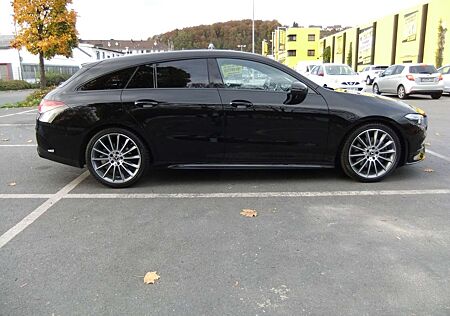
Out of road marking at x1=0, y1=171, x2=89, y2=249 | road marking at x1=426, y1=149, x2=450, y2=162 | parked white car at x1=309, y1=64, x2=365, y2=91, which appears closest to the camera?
road marking at x1=0, y1=171, x2=89, y2=249

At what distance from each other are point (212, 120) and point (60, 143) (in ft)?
6.18

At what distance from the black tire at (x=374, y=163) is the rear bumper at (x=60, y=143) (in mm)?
3221

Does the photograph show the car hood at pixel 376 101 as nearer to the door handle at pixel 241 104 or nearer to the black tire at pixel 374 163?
the black tire at pixel 374 163

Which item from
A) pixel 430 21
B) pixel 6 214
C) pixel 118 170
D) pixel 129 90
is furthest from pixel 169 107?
pixel 430 21

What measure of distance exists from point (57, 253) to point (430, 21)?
1267 inches

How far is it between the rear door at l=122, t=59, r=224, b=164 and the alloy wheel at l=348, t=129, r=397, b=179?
1.65m

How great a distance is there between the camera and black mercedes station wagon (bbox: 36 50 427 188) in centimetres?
504

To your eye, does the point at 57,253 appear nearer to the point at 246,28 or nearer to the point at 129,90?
the point at 129,90

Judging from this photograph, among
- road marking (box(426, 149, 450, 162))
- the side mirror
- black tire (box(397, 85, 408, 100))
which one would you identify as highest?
the side mirror

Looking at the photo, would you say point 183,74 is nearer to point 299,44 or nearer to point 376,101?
point 376,101

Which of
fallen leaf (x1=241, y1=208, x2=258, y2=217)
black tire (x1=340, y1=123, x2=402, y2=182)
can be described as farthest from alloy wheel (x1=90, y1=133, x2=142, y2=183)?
black tire (x1=340, y1=123, x2=402, y2=182)

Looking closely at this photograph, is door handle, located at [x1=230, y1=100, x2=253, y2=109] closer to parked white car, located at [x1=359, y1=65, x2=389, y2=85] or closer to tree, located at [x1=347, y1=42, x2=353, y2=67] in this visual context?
parked white car, located at [x1=359, y1=65, x2=389, y2=85]

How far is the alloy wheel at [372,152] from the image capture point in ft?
17.1

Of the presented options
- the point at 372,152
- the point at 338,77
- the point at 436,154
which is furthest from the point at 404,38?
the point at 372,152
